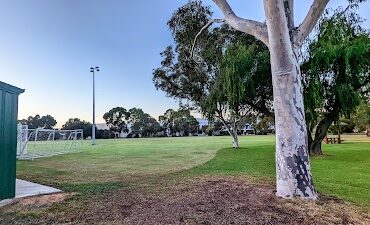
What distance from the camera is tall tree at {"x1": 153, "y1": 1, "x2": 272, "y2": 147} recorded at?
1526 centimetres

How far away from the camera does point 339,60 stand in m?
13.8

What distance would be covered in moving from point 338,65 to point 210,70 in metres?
9.54

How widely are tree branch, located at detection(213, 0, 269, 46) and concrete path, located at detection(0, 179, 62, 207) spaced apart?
5157mm

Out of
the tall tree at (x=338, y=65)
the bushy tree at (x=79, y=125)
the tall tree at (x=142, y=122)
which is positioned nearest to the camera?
the tall tree at (x=338, y=65)

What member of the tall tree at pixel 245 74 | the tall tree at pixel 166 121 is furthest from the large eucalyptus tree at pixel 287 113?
the tall tree at pixel 166 121

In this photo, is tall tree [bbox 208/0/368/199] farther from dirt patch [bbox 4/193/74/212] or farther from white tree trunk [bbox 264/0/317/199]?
dirt patch [bbox 4/193/74/212]

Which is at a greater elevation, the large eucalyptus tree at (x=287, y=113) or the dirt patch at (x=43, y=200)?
the large eucalyptus tree at (x=287, y=113)

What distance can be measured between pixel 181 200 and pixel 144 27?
579 inches

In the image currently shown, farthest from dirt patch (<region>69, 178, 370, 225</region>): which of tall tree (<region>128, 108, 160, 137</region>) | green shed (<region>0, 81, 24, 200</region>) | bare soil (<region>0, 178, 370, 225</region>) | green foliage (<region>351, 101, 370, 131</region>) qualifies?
tall tree (<region>128, 108, 160, 137</region>)

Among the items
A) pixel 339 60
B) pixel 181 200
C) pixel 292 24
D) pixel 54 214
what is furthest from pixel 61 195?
pixel 339 60

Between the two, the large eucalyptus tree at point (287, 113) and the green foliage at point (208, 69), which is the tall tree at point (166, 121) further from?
the large eucalyptus tree at point (287, 113)

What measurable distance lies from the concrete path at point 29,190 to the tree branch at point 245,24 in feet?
16.9

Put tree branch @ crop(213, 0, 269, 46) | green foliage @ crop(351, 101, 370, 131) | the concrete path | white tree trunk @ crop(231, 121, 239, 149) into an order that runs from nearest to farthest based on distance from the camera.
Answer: tree branch @ crop(213, 0, 269, 46) → the concrete path → green foliage @ crop(351, 101, 370, 131) → white tree trunk @ crop(231, 121, 239, 149)

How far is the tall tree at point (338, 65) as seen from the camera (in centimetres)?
1346
